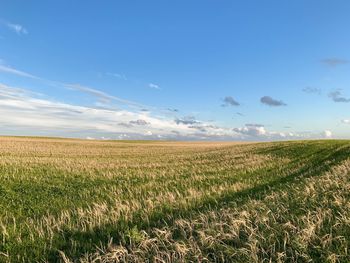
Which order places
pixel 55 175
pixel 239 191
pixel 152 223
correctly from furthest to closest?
pixel 55 175, pixel 239 191, pixel 152 223

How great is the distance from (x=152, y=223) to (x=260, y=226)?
3.10m

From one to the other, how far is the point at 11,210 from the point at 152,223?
5.88 m

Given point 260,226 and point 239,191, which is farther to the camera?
point 239,191

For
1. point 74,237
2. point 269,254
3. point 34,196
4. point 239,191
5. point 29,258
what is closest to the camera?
point 269,254

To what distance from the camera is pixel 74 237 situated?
313 inches

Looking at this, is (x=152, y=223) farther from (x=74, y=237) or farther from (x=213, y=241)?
(x=213, y=241)

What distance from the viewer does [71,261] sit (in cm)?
640

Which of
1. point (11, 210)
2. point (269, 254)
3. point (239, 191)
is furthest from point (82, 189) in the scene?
point (269, 254)

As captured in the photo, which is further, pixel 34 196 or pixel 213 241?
pixel 34 196

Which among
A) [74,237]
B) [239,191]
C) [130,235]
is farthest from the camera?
[239,191]

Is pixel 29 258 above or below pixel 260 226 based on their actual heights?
below

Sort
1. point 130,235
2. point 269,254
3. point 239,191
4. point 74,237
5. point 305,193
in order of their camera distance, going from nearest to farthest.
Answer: point 269,254 → point 130,235 → point 74,237 → point 305,193 → point 239,191

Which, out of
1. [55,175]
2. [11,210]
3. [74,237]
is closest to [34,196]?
[11,210]

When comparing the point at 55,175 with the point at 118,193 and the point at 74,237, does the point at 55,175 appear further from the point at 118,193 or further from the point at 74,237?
the point at 74,237
